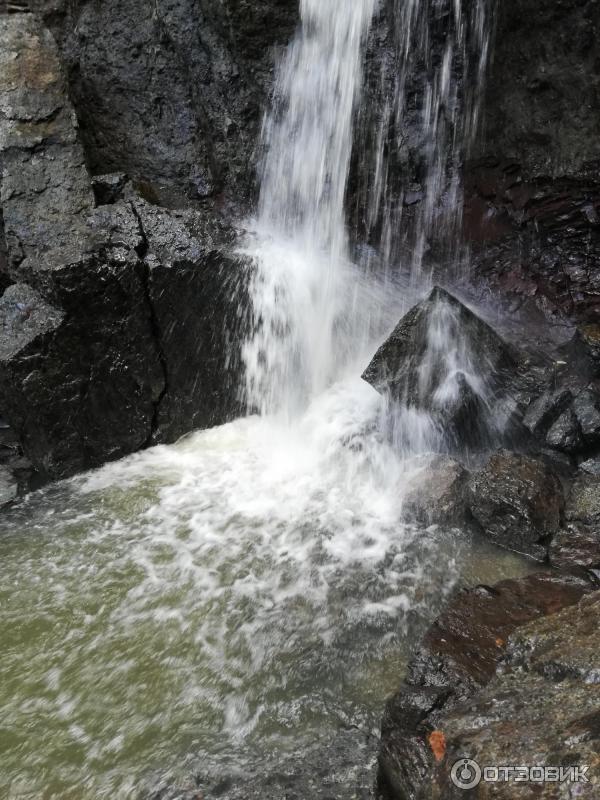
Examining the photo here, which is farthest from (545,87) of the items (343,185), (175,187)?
(175,187)

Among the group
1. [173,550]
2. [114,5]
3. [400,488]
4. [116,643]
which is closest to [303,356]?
[400,488]

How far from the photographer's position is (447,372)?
5449 mm

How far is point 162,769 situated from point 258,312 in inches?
170

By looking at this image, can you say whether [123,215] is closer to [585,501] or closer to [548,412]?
[548,412]

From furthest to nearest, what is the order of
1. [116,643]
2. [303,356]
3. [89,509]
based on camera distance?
1. [303,356]
2. [89,509]
3. [116,643]

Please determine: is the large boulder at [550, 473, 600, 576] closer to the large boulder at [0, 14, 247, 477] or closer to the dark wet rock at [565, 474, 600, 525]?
the dark wet rock at [565, 474, 600, 525]

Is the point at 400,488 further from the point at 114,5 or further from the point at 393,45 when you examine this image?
the point at 114,5

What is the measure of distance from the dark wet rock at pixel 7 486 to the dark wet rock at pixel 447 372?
348 cm

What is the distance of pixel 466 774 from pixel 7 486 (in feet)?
15.7

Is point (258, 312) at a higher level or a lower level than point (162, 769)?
higher

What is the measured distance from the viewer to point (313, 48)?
6457 millimetres

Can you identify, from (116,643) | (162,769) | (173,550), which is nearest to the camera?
(162,769)

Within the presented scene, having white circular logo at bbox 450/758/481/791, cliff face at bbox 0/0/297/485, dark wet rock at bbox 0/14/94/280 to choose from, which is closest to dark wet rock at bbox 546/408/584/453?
cliff face at bbox 0/0/297/485

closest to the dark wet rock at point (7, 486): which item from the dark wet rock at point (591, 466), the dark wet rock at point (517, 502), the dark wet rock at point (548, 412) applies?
the dark wet rock at point (517, 502)
